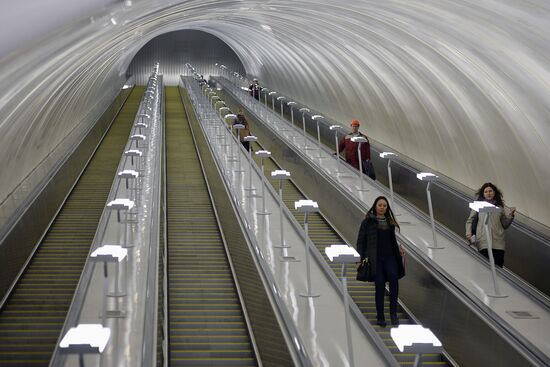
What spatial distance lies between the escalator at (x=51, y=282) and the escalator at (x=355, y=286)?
446cm

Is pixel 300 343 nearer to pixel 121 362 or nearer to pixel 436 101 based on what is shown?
pixel 121 362

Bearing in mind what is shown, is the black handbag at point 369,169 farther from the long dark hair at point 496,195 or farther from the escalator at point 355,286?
the long dark hair at point 496,195

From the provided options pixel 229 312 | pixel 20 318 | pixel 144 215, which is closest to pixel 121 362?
pixel 229 312

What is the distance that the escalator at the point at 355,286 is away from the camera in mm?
9055

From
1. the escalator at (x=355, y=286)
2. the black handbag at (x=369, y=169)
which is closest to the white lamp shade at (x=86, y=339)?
the escalator at (x=355, y=286)

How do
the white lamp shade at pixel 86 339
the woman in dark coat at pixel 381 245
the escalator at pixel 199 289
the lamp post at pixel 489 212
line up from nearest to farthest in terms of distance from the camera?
the white lamp shade at pixel 86 339 → the lamp post at pixel 489 212 → the woman in dark coat at pixel 381 245 → the escalator at pixel 199 289

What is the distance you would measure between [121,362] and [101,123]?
21.2 m

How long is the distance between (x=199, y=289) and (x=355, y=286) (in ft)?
8.22

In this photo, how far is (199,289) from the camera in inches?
477

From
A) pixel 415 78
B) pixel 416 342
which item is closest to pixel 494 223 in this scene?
pixel 416 342

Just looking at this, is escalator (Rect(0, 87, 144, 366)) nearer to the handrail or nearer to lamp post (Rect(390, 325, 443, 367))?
the handrail

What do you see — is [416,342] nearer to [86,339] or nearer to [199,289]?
[86,339]

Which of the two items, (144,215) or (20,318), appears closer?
(20,318)

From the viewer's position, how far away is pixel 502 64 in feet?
38.7
